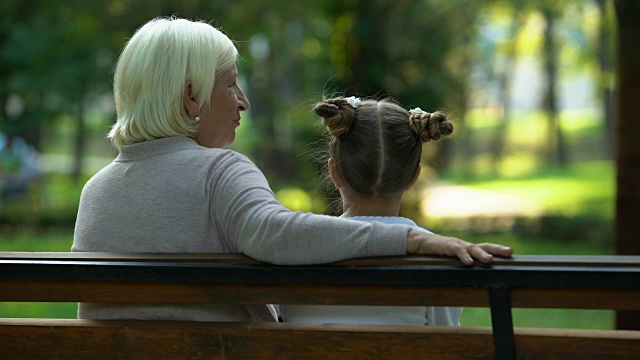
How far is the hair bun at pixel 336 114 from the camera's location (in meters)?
2.69

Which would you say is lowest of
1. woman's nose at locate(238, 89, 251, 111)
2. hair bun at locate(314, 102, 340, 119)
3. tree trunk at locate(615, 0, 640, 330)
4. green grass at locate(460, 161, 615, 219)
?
green grass at locate(460, 161, 615, 219)

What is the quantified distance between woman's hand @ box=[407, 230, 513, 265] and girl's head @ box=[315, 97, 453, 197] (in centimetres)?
47

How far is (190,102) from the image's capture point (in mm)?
2686

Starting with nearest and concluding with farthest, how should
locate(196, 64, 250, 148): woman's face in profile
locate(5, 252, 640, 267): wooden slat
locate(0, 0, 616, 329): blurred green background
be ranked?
locate(5, 252, 640, 267): wooden slat, locate(196, 64, 250, 148): woman's face in profile, locate(0, 0, 616, 329): blurred green background

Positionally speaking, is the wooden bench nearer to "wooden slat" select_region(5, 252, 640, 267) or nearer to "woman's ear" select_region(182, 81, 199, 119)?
"wooden slat" select_region(5, 252, 640, 267)

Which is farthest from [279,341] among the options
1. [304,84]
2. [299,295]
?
[304,84]

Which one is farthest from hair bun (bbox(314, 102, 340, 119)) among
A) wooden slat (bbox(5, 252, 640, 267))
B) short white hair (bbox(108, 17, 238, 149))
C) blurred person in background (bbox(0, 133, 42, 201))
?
blurred person in background (bbox(0, 133, 42, 201))

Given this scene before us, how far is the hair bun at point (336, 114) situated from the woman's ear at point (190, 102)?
12.3 inches

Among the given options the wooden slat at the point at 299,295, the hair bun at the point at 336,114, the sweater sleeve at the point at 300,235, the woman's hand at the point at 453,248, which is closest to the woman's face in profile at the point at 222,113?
the hair bun at the point at 336,114

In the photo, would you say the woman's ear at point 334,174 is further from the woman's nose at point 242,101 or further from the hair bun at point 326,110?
the woman's nose at point 242,101

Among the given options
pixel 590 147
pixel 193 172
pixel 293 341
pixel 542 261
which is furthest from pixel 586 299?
pixel 590 147

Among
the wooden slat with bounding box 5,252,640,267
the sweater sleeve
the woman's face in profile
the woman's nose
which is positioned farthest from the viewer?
the woman's nose

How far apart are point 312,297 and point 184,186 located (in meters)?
0.47

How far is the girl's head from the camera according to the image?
8.87ft
